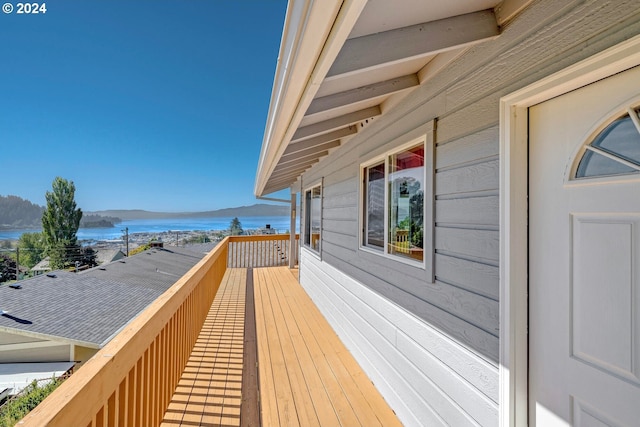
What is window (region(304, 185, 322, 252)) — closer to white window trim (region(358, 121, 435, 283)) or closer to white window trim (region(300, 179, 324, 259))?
white window trim (region(300, 179, 324, 259))

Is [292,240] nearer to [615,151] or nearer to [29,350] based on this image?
[29,350]

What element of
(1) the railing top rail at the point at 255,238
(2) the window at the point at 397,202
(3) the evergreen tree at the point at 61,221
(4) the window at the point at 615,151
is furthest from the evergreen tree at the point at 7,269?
(4) the window at the point at 615,151

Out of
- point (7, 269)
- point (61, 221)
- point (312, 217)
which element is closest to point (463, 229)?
point (312, 217)

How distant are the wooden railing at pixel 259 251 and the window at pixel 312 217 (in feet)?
6.78

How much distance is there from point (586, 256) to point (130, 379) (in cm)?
199

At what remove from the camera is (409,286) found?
7.08 feet

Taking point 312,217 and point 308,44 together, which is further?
point 312,217

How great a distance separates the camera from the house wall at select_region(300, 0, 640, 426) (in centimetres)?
113

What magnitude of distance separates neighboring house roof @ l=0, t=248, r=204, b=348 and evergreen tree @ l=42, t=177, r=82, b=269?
2203 centimetres

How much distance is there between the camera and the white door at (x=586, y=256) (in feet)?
3.13

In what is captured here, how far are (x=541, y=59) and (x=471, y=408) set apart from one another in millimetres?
1726

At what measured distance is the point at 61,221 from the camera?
26922 millimetres

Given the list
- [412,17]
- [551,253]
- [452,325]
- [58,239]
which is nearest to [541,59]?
[412,17]

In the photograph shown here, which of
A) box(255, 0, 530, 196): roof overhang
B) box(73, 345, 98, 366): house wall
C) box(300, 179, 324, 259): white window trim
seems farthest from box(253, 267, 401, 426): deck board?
box(73, 345, 98, 366): house wall
